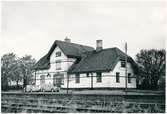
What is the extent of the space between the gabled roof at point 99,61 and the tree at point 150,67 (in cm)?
150

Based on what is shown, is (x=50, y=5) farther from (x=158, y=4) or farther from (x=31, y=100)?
(x=31, y=100)

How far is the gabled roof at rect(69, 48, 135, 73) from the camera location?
2800cm

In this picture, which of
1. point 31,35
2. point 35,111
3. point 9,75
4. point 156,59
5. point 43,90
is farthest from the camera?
point 9,75

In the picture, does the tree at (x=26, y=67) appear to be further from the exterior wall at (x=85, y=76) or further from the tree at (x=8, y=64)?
the exterior wall at (x=85, y=76)

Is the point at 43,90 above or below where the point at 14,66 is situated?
below

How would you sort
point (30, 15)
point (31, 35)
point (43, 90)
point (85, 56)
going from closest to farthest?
point (30, 15), point (31, 35), point (43, 90), point (85, 56)

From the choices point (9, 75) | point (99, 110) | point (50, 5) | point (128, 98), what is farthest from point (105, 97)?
point (9, 75)

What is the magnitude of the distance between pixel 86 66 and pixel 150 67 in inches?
252

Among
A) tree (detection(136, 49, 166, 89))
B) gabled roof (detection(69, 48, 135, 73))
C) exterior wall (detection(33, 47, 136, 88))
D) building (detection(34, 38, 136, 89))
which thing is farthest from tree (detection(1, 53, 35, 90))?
tree (detection(136, 49, 166, 89))

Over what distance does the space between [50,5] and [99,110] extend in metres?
5.32

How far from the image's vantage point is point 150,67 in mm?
26562

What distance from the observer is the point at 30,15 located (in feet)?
46.4

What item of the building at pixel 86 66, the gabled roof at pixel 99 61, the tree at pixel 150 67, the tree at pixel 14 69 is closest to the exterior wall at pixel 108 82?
the building at pixel 86 66

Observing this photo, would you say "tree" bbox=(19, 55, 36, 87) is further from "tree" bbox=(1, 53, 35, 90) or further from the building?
the building
